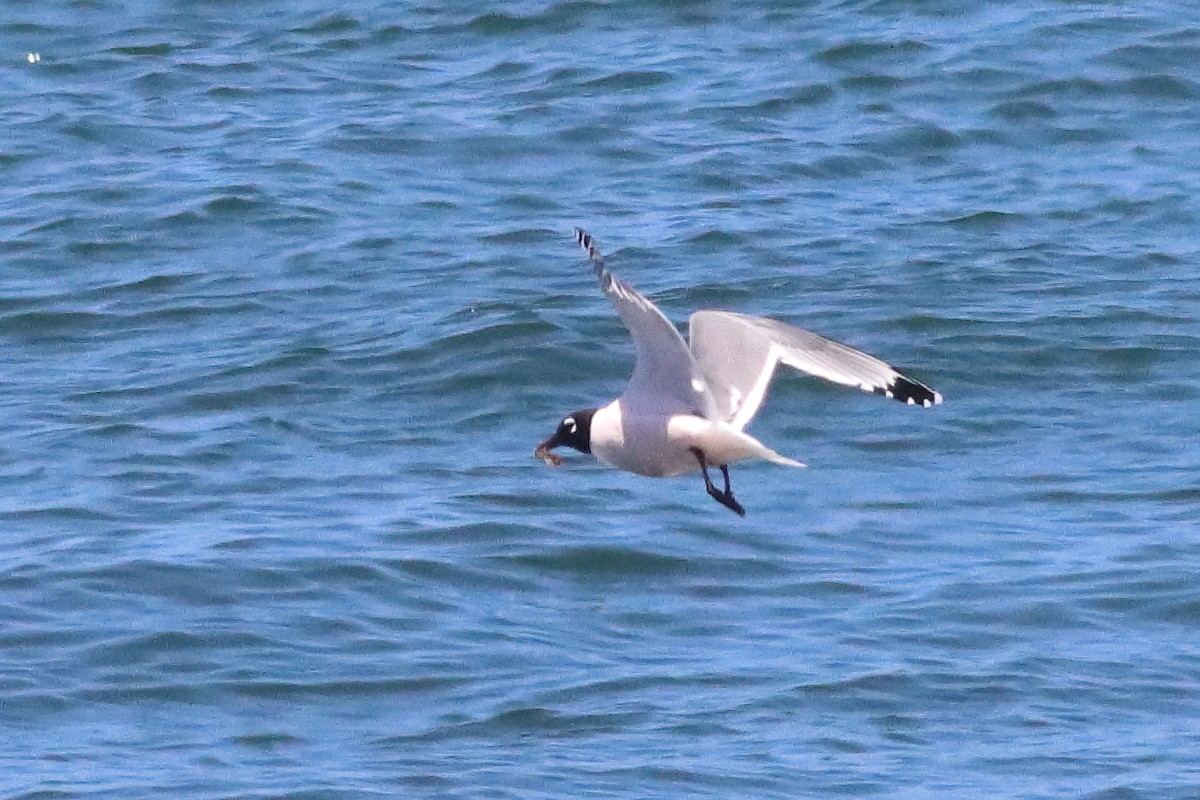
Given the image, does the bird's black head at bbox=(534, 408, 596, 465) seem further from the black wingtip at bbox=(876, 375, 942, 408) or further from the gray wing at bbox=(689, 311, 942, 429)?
the black wingtip at bbox=(876, 375, 942, 408)

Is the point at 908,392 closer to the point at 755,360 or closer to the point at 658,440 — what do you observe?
the point at 755,360

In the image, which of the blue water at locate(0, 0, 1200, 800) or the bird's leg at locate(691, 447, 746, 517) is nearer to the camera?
the bird's leg at locate(691, 447, 746, 517)

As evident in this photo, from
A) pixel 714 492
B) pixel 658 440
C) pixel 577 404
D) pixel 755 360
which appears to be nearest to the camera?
pixel 658 440

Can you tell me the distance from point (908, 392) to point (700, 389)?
76 centimetres

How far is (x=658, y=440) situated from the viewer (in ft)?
23.2

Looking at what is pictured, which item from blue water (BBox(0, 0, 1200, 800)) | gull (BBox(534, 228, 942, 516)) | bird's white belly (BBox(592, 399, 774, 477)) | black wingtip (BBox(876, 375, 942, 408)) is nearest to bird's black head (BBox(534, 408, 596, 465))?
gull (BBox(534, 228, 942, 516))

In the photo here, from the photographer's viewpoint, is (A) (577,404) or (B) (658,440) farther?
(A) (577,404)

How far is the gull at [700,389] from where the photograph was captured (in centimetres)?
697

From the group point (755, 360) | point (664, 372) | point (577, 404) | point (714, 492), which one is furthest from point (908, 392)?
point (577, 404)

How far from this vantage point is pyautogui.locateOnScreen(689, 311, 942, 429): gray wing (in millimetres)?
7355

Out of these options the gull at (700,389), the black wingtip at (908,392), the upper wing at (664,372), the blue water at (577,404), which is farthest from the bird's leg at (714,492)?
the blue water at (577,404)

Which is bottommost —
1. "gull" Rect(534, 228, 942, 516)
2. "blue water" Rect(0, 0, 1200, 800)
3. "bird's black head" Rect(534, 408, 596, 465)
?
"blue water" Rect(0, 0, 1200, 800)

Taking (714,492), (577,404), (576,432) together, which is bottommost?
(577,404)

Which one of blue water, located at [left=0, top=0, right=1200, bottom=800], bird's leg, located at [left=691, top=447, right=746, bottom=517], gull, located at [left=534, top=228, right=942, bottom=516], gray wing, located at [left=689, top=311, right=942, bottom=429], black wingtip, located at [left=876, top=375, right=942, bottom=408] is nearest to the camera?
gull, located at [left=534, top=228, right=942, bottom=516]
